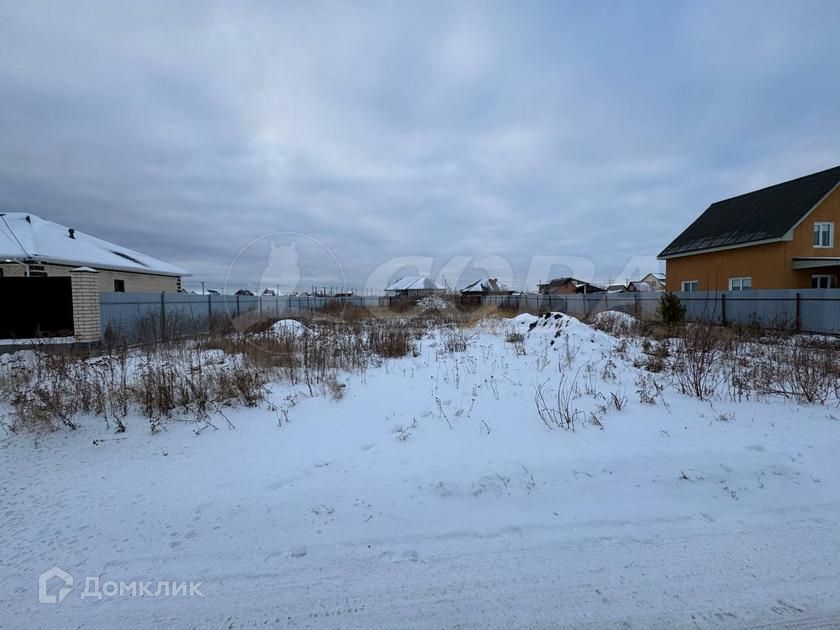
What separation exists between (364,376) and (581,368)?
386cm

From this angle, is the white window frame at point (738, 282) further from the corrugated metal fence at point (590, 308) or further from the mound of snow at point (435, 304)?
the mound of snow at point (435, 304)

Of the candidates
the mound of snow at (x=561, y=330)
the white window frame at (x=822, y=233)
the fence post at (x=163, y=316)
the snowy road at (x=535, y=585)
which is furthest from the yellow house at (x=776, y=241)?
the fence post at (x=163, y=316)

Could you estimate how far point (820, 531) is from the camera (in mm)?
2213

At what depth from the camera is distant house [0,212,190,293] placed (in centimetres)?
1436

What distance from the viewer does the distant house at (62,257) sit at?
14359mm

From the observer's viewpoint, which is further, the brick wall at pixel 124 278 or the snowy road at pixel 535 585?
the brick wall at pixel 124 278

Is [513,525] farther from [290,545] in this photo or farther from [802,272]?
[802,272]

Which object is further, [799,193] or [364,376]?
[799,193]

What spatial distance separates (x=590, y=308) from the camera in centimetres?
2155

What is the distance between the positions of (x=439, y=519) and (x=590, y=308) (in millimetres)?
21819

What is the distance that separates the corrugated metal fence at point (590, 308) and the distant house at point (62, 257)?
3827mm

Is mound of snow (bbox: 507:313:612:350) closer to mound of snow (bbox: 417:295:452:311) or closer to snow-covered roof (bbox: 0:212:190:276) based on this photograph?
mound of snow (bbox: 417:295:452:311)

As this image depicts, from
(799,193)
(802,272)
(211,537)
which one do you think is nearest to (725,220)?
(799,193)

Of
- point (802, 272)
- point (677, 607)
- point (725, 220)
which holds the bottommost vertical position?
point (677, 607)
